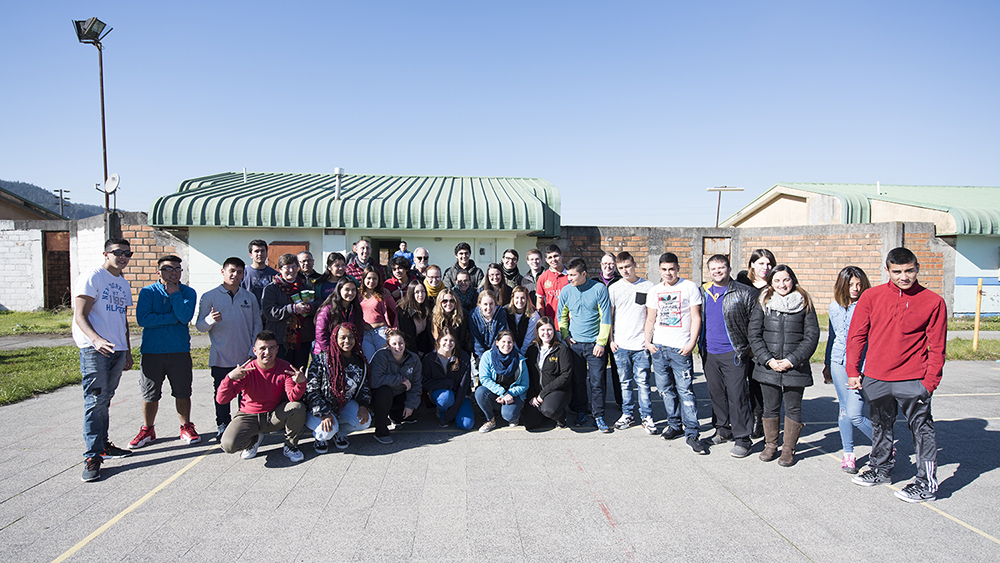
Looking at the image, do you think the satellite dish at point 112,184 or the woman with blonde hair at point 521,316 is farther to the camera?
the satellite dish at point 112,184

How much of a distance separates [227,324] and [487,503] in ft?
9.89

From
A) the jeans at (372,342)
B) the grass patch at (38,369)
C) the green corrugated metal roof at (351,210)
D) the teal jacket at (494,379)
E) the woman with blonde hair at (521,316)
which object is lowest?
the grass patch at (38,369)

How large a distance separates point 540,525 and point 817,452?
2.95 m

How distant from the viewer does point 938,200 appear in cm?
1808

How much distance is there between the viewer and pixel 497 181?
16.7m

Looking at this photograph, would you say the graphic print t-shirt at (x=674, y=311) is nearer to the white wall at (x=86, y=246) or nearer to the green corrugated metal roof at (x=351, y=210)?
the green corrugated metal roof at (x=351, y=210)

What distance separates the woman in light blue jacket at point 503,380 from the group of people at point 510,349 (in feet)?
0.06

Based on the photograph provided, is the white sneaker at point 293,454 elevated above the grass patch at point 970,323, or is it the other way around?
the grass patch at point 970,323

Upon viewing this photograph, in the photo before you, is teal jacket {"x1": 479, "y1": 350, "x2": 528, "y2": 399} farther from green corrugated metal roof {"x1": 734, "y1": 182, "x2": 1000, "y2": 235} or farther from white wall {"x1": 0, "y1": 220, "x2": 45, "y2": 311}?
white wall {"x1": 0, "y1": 220, "x2": 45, "y2": 311}

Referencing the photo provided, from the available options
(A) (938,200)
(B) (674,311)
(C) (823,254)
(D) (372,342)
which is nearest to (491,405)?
(D) (372,342)

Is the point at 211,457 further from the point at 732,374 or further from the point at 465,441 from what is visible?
the point at 732,374

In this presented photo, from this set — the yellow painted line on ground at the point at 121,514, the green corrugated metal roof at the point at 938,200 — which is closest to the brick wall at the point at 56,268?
the yellow painted line on ground at the point at 121,514

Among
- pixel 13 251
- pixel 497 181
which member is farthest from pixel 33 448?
pixel 13 251

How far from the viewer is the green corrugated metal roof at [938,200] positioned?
13.7m
